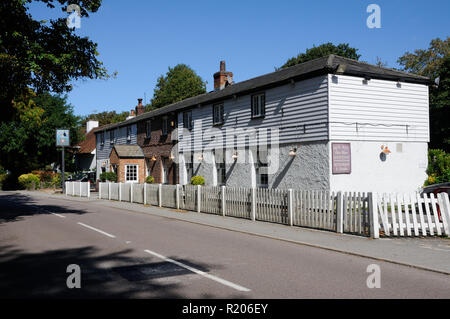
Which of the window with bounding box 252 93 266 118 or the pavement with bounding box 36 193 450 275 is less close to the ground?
the window with bounding box 252 93 266 118

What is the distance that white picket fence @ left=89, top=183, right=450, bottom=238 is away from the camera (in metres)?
10.5

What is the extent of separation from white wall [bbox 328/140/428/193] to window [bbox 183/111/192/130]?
12.7 metres

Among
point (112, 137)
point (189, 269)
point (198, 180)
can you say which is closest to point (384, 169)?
point (198, 180)

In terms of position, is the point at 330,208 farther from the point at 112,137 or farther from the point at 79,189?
the point at 112,137

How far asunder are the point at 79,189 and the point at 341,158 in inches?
918

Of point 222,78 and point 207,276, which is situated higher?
point 222,78

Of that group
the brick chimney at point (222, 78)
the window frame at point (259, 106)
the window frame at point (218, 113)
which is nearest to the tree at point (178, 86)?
the brick chimney at point (222, 78)

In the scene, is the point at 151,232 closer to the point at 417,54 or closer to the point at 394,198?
the point at 394,198

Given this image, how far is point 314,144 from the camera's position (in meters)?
16.8

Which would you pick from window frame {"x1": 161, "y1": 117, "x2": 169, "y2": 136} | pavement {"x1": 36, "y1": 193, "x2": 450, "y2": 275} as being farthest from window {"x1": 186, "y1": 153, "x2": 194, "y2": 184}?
pavement {"x1": 36, "y1": 193, "x2": 450, "y2": 275}

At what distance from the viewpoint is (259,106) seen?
66.9ft

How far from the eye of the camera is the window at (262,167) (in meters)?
19.8

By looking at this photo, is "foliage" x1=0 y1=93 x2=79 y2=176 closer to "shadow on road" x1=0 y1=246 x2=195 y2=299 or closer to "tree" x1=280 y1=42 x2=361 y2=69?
"tree" x1=280 y1=42 x2=361 y2=69

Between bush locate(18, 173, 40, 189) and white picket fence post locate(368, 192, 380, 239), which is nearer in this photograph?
white picket fence post locate(368, 192, 380, 239)
